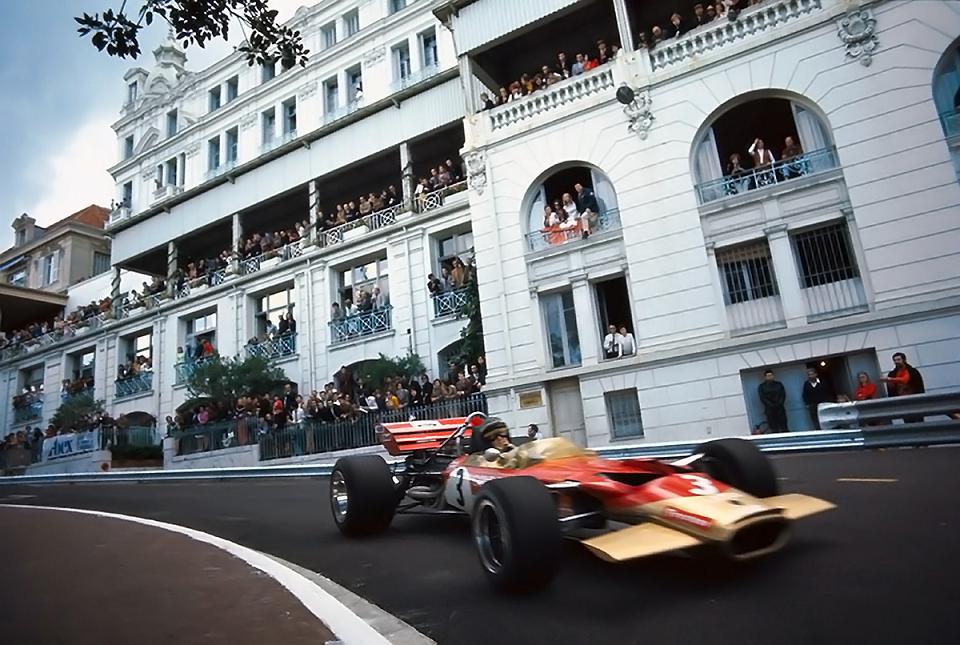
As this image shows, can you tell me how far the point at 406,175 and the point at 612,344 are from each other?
35.3 ft

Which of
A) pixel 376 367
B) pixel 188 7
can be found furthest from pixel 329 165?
pixel 188 7

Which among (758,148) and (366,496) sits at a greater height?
(758,148)

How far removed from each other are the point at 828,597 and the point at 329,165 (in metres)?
23.4

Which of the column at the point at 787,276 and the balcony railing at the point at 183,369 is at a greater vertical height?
the balcony railing at the point at 183,369

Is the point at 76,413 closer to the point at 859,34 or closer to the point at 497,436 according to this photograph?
the point at 497,436

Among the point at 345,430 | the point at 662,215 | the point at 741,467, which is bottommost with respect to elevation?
the point at 741,467

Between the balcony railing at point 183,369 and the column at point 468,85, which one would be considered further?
the balcony railing at point 183,369

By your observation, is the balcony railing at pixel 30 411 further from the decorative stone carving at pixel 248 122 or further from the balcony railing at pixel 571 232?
the balcony railing at pixel 571 232

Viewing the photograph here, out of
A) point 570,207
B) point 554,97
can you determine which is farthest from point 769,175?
point 554,97

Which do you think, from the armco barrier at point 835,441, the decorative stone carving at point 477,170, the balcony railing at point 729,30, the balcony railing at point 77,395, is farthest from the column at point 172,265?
the balcony railing at point 729,30

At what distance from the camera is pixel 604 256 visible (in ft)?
49.4

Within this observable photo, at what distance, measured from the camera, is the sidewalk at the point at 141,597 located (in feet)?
10.6

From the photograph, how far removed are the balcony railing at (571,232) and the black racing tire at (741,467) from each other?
10825 millimetres

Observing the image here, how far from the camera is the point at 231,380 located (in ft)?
69.2
